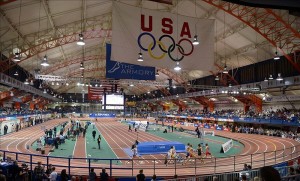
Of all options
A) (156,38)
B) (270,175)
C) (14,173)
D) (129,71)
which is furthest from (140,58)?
(14,173)

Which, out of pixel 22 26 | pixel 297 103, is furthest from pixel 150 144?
pixel 297 103

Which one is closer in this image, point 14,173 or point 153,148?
point 14,173

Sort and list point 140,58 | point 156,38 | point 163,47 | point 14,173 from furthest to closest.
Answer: point 14,173, point 163,47, point 156,38, point 140,58

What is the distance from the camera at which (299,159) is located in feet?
64.6

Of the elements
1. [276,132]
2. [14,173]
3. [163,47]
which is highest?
[163,47]

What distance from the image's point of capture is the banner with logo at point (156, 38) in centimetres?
907

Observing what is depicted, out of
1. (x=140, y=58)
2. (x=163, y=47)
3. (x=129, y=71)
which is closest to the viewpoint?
(x=140, y=58)

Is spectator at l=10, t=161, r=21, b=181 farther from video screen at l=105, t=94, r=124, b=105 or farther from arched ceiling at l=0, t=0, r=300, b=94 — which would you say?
video screen at l=105, t=94, r=124, b=105

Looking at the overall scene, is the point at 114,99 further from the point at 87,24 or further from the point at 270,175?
the point at 270,175

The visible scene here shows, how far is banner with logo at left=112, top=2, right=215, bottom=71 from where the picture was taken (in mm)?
9070

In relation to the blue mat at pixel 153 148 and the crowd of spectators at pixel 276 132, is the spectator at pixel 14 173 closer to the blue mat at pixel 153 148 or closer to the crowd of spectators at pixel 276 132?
the blue mat at pixel 153 148

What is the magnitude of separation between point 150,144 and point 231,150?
9.21 m

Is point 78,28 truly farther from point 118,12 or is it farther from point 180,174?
point 118,12

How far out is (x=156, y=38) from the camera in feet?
30.7
